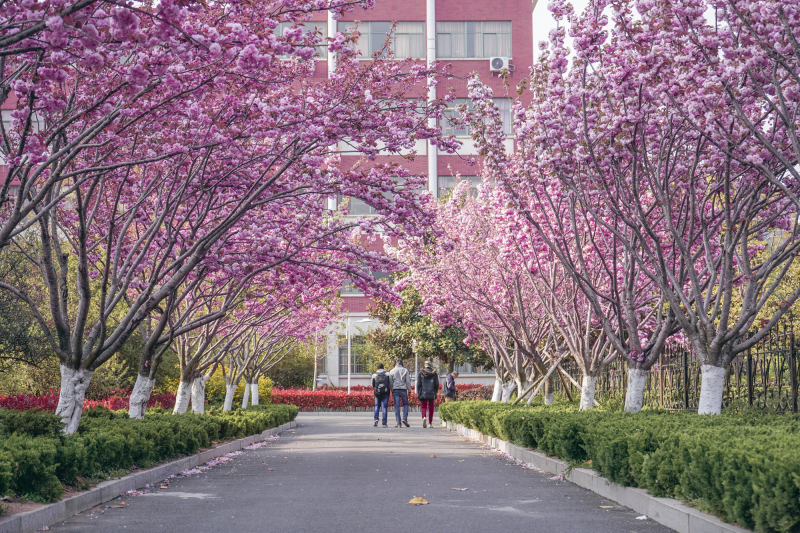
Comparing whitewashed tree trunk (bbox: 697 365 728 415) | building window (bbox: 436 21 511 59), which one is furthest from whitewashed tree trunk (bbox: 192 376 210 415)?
building window (bbox: 436 21 511 59)

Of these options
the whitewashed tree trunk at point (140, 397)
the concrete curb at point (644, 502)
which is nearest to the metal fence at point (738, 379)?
the concrete curb at point (644, 502)

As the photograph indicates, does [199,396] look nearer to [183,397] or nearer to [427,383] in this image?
[183,397]

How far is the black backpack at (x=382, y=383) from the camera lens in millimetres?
25953

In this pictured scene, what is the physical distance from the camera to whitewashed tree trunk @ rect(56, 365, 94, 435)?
1068cm

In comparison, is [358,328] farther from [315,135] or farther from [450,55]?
[315,135]

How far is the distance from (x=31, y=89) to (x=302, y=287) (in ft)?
29.5

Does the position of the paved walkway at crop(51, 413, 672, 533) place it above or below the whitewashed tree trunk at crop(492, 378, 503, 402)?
below

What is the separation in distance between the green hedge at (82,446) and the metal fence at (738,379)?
8296 millimetres

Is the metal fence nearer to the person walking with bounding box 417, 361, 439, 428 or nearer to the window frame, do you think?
the person walking with bounding box 417, 361, 439, 428

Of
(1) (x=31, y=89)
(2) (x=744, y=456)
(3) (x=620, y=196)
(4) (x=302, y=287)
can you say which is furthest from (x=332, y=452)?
(2) (x=744, y=456)

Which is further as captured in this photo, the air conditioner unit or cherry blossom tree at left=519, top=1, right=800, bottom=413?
the air conditioner unit

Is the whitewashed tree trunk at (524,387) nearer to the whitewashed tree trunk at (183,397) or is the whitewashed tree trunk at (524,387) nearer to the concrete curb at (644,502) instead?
the concrete curb at (644,502)

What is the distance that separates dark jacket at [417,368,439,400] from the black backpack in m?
0.96

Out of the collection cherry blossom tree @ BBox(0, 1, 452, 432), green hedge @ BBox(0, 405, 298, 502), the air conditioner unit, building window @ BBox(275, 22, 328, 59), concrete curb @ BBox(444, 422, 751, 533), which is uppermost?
the air conditioner unit
